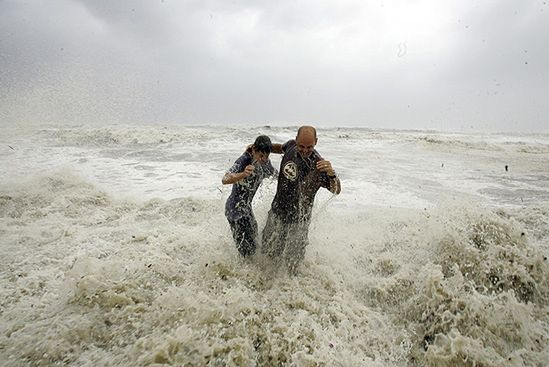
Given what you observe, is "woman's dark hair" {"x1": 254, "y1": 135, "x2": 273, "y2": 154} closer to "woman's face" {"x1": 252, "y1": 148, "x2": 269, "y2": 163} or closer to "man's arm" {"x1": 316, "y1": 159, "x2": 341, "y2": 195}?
"woman's face" {"x1": 252, "y1": 148, "x2": 269, "y2": 163}

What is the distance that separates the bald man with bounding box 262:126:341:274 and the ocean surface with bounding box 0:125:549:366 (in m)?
0.36

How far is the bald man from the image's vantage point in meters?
3.64

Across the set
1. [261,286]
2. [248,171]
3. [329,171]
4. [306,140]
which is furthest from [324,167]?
[261,286]

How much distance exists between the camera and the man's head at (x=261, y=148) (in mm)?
3842

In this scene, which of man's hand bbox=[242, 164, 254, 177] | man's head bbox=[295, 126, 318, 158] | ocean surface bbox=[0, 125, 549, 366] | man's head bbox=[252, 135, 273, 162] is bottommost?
ocean surface bbox=[0, 125, 549, 366]

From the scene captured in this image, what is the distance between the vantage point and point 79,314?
10.6 ft

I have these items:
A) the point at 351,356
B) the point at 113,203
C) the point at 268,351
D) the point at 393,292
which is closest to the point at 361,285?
the point at 393,292

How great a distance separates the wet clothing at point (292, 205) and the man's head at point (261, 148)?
0.21 metres

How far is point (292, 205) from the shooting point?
12.7 feet

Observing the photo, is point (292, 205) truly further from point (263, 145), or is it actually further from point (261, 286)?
point (261, 286)

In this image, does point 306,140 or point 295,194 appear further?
point 295,194

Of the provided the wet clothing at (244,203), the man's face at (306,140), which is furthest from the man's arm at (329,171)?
the wet clothing at (244,203)

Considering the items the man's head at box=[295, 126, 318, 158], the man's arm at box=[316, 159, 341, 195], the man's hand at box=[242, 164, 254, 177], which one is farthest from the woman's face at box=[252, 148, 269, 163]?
the man's arm at box=[316, 159, 341, 195]

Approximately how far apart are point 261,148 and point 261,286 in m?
1.56
